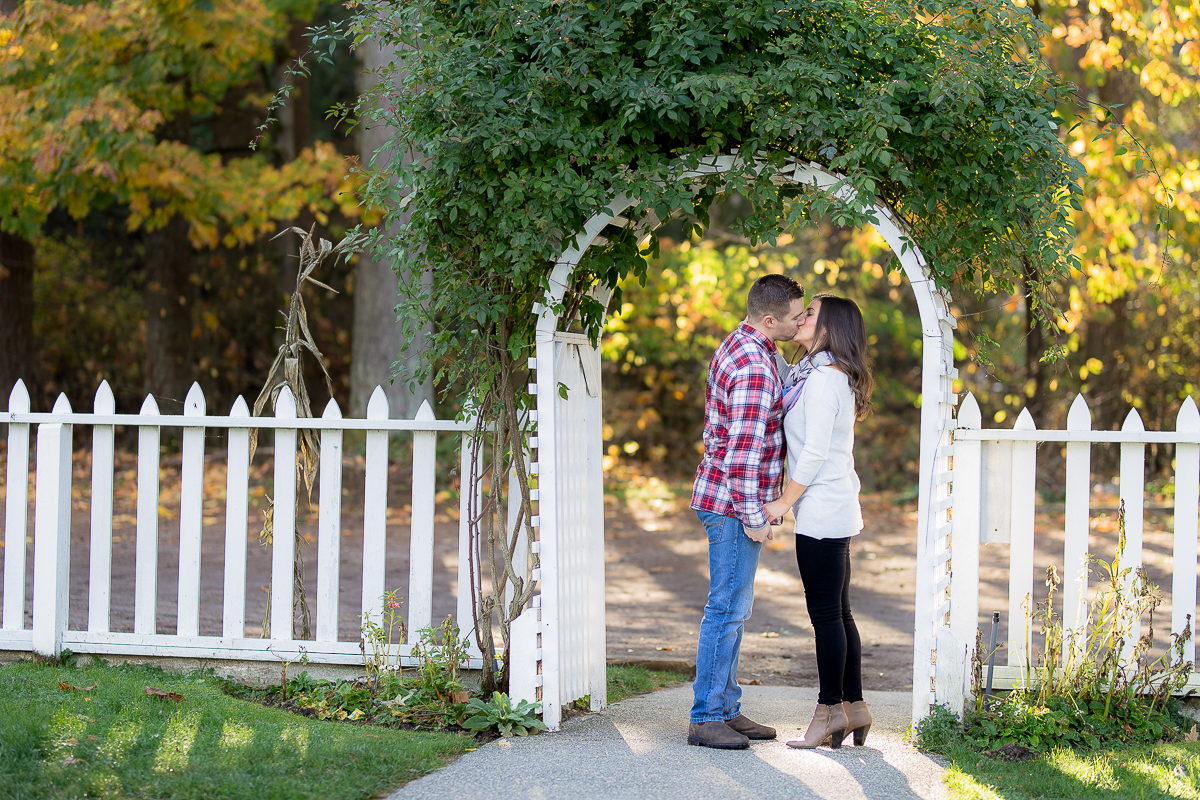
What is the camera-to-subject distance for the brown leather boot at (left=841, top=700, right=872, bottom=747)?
162 inches

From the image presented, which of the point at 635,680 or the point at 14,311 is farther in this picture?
the point at 14,311

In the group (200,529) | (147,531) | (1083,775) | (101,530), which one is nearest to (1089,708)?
(1083,775)

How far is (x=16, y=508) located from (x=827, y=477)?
3.85 m

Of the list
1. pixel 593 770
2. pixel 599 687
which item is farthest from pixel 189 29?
pixel 593 770

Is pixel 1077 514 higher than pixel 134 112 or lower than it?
lower

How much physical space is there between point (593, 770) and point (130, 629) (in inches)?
145

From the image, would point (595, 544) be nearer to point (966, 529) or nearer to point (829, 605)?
point (829, 605)

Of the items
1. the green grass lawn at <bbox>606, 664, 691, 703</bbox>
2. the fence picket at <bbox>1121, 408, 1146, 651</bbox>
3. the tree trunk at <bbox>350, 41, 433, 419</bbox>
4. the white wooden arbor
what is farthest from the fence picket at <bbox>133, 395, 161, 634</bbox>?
the tree trunk at <bbox>350, 41, 433, 419</bbox>

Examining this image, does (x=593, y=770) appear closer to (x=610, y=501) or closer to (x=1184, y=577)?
(x=1184, y=577)

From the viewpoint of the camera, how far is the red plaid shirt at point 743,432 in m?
3.92

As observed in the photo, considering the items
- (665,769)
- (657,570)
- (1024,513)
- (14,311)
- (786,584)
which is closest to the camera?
(665,769)

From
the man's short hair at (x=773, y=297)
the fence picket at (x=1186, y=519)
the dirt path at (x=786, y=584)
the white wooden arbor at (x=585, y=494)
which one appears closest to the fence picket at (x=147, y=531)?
the white wooden arbor at (x=585, y=494)

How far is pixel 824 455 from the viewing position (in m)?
3.85

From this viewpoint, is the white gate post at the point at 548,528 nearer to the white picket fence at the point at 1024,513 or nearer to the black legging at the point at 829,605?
the black legging at the point at 829,605
